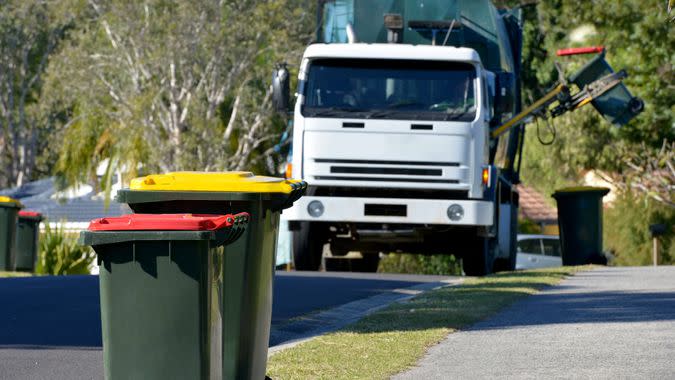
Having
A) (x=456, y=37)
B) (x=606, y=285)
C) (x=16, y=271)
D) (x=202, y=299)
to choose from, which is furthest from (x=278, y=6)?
(x=202, y=299)

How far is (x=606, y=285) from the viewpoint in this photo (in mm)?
15758

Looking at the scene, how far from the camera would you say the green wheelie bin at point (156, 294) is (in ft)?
20.2

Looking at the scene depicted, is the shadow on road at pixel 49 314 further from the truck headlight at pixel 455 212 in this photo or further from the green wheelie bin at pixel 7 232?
the green wheelie bin at pixel 7 232

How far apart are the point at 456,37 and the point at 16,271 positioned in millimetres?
8108

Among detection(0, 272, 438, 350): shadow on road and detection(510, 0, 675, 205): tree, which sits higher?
detection(510, 0, 675, 205): tree

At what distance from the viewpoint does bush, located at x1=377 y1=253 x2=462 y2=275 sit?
32.8 m

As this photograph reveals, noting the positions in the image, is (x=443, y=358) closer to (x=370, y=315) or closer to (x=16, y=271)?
(x=370, y=315)

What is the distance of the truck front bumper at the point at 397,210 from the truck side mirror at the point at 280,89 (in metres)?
1.14

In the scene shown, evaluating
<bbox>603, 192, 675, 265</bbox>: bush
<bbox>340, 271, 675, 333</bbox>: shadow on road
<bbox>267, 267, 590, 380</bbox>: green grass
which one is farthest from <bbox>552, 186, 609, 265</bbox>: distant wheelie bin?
<bbox>603, 192, 675, 265</bbox>: bush

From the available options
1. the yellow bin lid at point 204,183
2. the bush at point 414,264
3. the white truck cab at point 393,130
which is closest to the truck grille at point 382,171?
the white truck cab at point 393,130

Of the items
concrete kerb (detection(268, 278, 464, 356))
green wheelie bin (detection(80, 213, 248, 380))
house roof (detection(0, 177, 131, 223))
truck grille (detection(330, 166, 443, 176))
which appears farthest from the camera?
house roof (detection(0, 177, 131, 223))

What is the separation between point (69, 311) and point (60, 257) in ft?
38.7

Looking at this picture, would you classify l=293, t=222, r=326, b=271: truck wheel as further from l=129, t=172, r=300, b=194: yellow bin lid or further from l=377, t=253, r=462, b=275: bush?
l=377, t=253, r=462, b=275: bush

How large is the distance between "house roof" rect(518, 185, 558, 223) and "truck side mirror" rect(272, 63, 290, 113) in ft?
94.7
